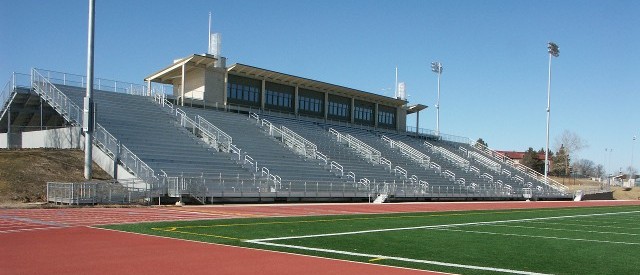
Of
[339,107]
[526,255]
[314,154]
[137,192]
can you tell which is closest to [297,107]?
[339,107]

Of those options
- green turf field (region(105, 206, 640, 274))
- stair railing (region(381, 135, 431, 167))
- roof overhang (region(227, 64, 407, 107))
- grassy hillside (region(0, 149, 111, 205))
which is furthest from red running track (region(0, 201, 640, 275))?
stair railing (region(381, 135, 431, 167))

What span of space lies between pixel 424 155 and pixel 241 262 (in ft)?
162

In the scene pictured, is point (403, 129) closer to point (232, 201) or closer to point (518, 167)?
point (518, 167)

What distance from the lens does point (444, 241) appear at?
14.4 meters

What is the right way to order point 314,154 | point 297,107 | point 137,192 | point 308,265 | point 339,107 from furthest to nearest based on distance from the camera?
point 339,107, point 297,107, point 314,154, point 137,192, point 308,265

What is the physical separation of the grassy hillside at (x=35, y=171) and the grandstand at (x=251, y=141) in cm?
143

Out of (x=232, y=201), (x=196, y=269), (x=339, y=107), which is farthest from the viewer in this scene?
(x=339, y=107)

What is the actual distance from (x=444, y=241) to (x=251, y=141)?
29801 mm

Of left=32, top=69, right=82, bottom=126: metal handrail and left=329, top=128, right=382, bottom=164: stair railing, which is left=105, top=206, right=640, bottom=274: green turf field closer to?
left=32, top=69, right=82, bottom=126: metal handrail

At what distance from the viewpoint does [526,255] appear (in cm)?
1197

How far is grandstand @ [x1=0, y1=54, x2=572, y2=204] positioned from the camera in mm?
33031

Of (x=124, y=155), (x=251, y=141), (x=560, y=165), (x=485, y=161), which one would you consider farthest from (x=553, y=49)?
(x=560, y=165)

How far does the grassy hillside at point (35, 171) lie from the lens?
26547 mm

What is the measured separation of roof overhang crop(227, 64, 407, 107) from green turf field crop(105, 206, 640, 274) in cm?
3158
